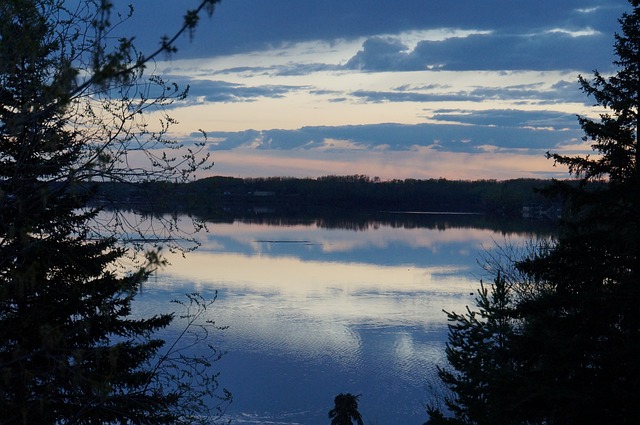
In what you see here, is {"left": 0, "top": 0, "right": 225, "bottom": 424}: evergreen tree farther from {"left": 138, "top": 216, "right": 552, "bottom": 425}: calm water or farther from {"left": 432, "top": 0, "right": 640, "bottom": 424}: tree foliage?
{"left": 138, "top": 216, "right": 552, "bottom": 425}: calm water

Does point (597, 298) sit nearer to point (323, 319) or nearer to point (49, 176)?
point (49, 176)

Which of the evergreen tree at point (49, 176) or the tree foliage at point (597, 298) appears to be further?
the tree foliage at point (597, 298)

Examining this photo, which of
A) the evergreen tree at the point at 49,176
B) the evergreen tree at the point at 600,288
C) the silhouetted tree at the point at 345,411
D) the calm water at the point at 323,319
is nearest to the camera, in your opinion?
the evergreen tree at the point at 49,176

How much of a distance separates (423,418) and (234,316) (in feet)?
41.0

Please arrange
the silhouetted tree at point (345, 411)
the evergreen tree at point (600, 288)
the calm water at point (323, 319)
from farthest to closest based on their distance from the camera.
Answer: the calm water at point (323, 319) < the silhouetted tree at point (345, 411) < the evergreen tree at point (600, 288)

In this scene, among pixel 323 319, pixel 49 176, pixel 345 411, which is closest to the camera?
pixel 49 176

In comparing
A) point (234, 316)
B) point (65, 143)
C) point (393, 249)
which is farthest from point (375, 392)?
point (393, 249)

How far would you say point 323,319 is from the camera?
111 feet

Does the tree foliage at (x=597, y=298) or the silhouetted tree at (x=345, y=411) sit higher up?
the tree foliage at (x=597, y=298)

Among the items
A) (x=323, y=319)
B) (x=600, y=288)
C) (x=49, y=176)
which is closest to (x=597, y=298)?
(x=600, y=288)

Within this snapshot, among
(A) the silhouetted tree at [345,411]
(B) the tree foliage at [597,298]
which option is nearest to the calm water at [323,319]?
(A) the silhouetted tree at [345,411]

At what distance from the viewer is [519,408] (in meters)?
9.00

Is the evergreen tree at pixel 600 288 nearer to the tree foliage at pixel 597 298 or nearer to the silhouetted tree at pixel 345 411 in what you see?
the tree foliage at pixel 597 298

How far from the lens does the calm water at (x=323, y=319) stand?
2336 cm
